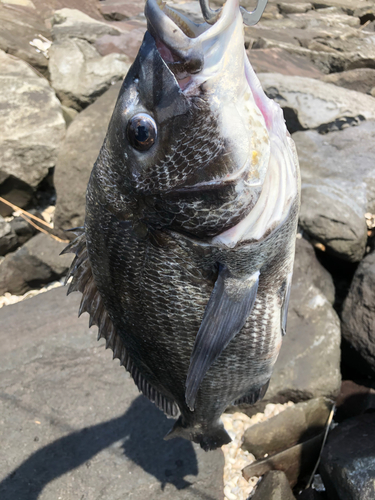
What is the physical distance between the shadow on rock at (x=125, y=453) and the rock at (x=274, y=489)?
0.47 metres

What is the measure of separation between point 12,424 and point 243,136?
2.56 m

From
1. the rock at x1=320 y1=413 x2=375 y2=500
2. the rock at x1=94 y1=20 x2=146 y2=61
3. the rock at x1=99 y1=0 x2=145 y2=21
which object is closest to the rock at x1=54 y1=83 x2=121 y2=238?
the rock at x1=94 y1=20 x2=146 y2=61

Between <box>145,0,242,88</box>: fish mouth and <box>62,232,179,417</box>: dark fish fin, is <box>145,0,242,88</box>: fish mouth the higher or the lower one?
the higher one

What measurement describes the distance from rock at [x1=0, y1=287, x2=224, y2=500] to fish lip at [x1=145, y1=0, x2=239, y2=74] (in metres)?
2.49

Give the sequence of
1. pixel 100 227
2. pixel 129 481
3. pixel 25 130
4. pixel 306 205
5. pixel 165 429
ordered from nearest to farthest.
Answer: pixel 100 227 → pixel 129 481 → pixel 165 429 → pixel 306 205 → pixel 25 130

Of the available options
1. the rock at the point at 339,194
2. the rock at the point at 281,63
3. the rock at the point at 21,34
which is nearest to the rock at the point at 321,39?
the rock at the point at 281,63

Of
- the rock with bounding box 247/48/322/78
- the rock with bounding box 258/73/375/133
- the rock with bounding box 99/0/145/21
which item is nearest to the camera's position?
the rock with bounding box 258/73/375/133

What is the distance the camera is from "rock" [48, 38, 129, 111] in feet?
18.2

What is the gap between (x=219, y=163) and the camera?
107cm

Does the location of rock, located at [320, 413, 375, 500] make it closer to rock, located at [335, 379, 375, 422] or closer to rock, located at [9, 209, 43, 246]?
rock, located at [335, 379, 375, 422]

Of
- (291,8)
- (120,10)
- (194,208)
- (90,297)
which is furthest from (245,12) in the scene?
(291,8)

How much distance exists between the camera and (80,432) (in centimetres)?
269

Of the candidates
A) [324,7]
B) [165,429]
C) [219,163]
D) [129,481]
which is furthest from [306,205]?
[324,7]

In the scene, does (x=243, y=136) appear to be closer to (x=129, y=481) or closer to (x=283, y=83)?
(x=129, y=481)
